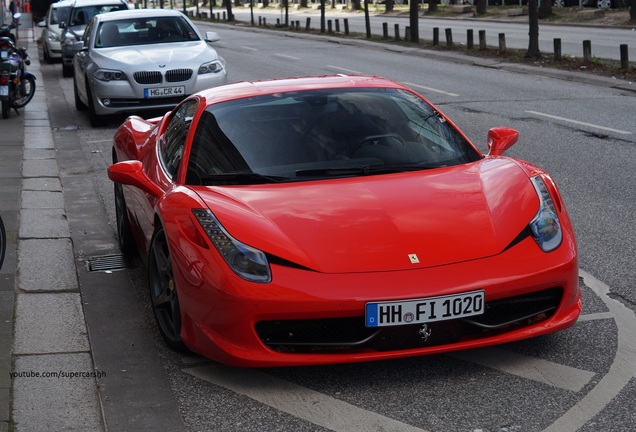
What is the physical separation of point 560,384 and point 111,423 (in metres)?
1.90

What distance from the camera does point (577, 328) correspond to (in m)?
5.30

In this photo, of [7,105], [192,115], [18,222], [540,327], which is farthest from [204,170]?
[7,105]

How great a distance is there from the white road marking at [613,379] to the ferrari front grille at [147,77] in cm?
1069

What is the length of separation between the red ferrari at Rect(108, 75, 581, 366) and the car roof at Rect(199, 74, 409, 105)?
15 centimetres

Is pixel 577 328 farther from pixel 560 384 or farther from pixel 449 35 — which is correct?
pixel 449 35

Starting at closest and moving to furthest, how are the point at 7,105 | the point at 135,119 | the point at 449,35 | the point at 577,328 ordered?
the point at 577,328 < the point at 135,119 < the point at 7,105 < the point at 449,35

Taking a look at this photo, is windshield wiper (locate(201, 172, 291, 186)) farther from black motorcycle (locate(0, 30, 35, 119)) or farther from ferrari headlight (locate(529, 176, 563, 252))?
black motorcycle (locate(0, 30, 35, 119))

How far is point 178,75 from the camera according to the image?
51.0 feet

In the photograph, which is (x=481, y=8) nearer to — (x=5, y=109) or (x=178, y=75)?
Answer: (x=178, y=75)

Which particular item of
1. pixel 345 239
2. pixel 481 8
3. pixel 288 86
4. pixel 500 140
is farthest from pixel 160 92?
pixel 481 8

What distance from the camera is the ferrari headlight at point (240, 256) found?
4.56 meters

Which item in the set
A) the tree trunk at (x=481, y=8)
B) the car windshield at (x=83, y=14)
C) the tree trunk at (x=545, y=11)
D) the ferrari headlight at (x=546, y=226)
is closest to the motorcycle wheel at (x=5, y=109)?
the car windshield at (x=83, y=14)

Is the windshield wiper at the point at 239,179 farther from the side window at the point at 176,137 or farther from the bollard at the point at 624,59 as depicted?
the bollard at the point at 624,59

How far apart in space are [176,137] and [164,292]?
128 cm
